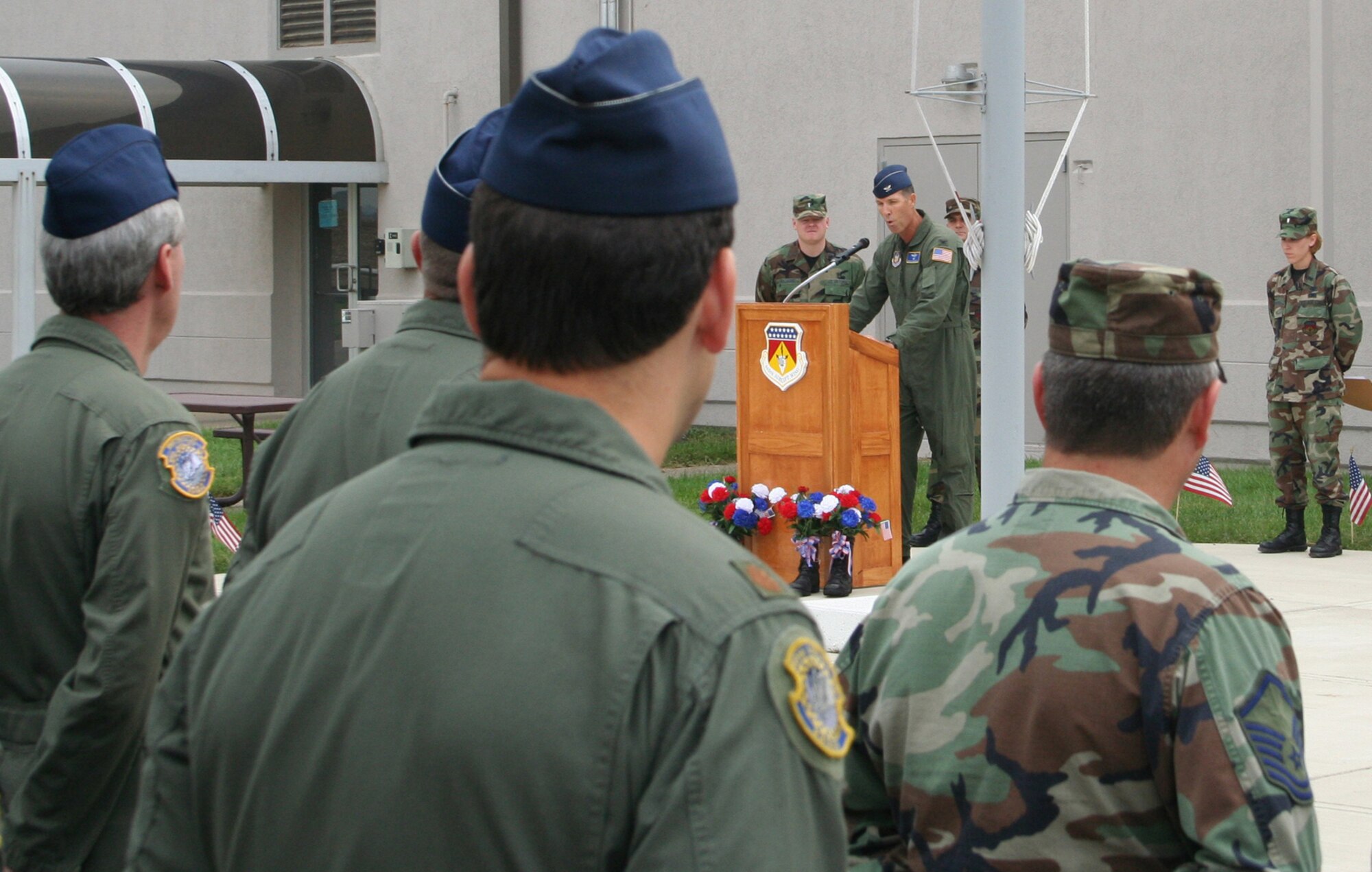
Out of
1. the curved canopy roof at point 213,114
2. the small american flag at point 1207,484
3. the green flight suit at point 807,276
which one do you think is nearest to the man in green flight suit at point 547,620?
the small american flag at point 1207,484

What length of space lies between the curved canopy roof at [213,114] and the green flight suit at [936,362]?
8689 mm

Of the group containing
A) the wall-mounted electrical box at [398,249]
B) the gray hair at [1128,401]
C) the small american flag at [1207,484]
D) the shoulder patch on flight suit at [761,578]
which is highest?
the wall-mounted electrical box at [398,249]

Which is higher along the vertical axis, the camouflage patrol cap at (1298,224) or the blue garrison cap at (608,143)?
the camouflage patrol cap at (1298,224)

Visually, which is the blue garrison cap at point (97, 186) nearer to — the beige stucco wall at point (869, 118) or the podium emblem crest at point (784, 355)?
the podium emblem crest at point (784, 355)

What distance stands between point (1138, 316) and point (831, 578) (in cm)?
628

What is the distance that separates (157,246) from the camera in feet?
9.09

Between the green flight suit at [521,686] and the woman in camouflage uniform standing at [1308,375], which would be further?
the woman in camouflage uniform standing at [1308,375]

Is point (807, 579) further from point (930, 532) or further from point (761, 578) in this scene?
point (761, 578)

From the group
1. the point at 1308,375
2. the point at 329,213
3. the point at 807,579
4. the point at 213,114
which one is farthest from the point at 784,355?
the point at 329,213

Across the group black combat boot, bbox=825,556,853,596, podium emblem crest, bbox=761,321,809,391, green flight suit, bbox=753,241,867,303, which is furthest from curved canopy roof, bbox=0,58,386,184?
black combat boot, bbox=825,556,853,596

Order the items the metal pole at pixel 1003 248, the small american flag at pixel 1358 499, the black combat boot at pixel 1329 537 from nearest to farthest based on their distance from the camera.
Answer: the metal pole at pixel 1003 248 → the black combat boot at pixel 1329 537 → the small american flag at pixel 1358 499

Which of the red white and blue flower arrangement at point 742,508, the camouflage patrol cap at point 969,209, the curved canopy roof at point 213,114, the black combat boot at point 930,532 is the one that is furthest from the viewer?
the curved canopy roof at point 213,114

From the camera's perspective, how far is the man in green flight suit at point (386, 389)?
2637mm

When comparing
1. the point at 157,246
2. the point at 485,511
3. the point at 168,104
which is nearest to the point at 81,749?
the point at 157,246
